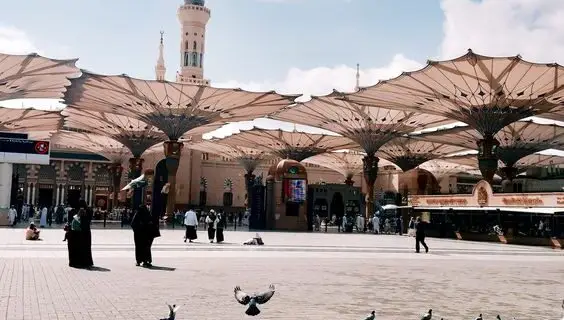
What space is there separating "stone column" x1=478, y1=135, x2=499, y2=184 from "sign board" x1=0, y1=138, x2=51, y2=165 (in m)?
25.7

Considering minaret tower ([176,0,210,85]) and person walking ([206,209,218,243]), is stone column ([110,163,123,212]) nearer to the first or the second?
minaret tower ([176,0,210,85])

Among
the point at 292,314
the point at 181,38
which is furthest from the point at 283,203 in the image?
the point at 181,38

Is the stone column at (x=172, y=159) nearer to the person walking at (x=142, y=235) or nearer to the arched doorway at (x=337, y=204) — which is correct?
the person walking at (x=142, y=235)

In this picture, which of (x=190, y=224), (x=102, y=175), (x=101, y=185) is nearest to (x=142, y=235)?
(x=190, y=224)

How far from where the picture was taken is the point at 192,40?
3504 inches

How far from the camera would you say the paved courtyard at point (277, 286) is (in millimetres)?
7559

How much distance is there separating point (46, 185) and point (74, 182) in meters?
3.21

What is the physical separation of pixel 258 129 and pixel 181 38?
131ft

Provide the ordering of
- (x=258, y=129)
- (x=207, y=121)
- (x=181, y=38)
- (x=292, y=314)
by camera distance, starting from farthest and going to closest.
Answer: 1. (x=181, y=38)
2. (x=258, y=129)
3. (x=207, y=121)
4. (x=292, y=314)

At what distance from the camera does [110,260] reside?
581 inches

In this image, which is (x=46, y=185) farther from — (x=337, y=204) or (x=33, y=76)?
(x=33, y=76)

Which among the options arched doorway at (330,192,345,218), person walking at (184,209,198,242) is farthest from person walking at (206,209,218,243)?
arched doorway at (330,192,345,218)

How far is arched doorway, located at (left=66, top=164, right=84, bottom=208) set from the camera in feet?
232

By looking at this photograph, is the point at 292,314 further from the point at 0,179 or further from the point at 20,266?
the point at 0,179
